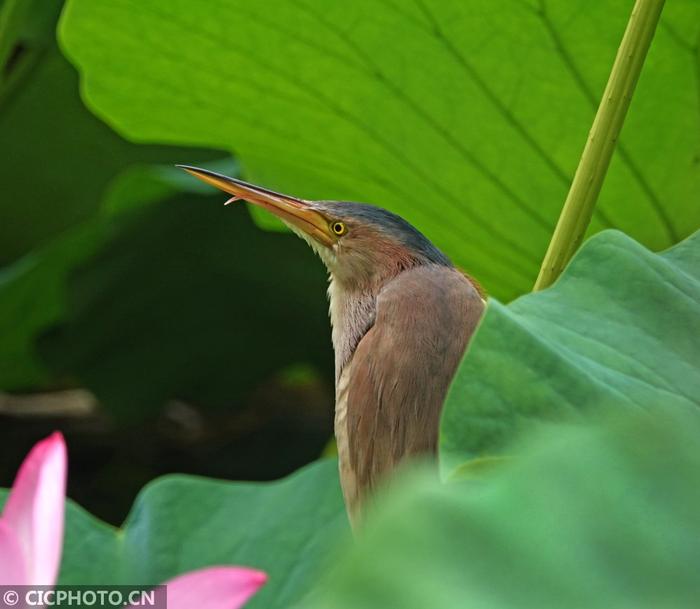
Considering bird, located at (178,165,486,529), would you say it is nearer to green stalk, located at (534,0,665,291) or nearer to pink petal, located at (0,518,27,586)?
green stalk, located at (534,0,665,291)

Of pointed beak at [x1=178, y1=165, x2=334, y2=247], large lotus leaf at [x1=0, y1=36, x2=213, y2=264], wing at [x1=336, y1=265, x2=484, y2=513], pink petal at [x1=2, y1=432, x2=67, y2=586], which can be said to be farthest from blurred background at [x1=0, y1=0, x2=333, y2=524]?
pink petal at [x1=2, y1=432, x2=67, y2=586]

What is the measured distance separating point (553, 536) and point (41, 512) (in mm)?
217

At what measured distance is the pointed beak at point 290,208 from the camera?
4.28ft

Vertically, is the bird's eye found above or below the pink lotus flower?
below

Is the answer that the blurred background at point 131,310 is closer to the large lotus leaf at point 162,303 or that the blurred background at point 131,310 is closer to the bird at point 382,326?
the large lotus leaf at point 162,303

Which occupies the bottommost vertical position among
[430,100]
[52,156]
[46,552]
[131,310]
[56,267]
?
[131,310]

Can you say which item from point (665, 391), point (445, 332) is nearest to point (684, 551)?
point (665, 391)

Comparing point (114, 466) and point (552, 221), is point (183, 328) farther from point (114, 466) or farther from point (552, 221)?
point (552, 221)

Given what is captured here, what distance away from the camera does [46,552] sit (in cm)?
49

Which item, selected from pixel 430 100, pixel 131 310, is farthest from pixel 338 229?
pixel 131 310

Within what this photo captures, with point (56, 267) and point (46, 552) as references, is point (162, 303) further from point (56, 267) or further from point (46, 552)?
point (46, 552)

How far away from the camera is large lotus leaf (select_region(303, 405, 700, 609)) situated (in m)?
0.45

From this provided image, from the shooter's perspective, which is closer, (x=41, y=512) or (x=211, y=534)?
(x=41, y=512)

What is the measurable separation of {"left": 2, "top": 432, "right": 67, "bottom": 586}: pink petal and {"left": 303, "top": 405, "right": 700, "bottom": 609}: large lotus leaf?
117 millimetres
